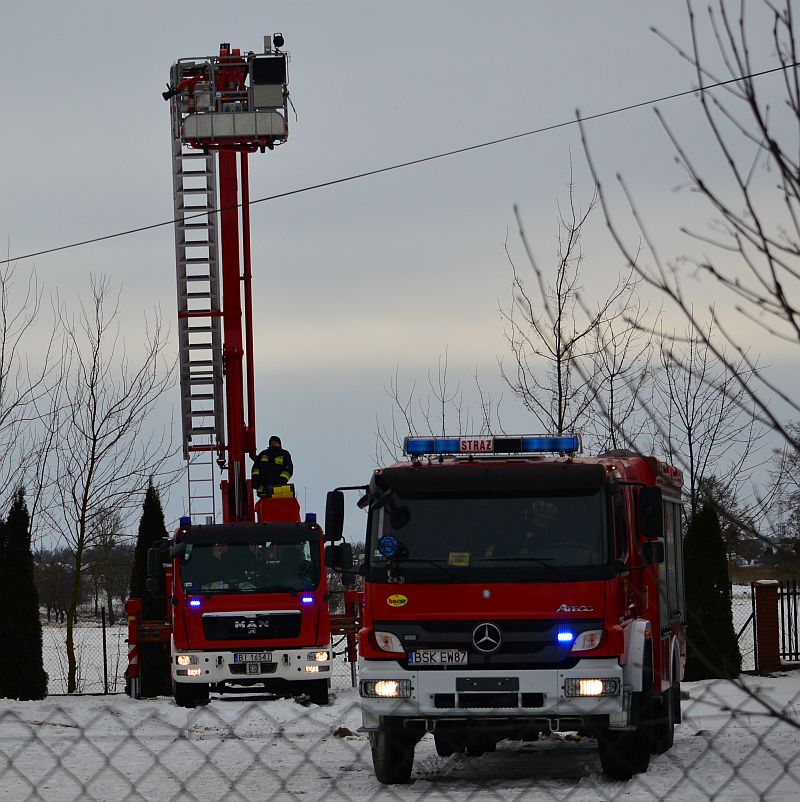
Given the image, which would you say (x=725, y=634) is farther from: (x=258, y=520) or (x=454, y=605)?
(x=454, y=605)

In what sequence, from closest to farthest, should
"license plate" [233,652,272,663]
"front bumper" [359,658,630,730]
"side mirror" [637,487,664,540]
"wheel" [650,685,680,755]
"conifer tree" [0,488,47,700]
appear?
"front bumper" [359,658,630,730]
"side mirror" [637,487,664,540]
"wheel" [650,685,680,755]
"license plate" [233,652,272,663]
"conifer tree" [0,488,47,700]

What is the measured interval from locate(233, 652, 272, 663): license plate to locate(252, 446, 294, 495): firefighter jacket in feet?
7.25

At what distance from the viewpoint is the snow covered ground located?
9273 millimetres

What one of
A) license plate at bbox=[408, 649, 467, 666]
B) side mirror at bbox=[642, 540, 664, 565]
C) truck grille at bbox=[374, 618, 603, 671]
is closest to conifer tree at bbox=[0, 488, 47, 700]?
license plate at bbox=[408, 649, 467, 666]

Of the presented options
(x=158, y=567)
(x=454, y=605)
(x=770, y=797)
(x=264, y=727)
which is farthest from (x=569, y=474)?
(x=158, y=567)

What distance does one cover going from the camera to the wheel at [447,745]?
11.5 metres

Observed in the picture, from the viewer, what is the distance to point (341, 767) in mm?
11367

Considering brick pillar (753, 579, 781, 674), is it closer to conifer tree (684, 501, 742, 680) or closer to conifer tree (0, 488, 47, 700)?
conifer tree (684, 501, 742, 680)

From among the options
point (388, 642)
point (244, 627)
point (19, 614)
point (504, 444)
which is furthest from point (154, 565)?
point (388, 642)

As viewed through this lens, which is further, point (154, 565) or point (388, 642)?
point (154, 565)

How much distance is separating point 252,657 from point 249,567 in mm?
1176

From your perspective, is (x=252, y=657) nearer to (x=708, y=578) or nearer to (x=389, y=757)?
(x=708, y=578)

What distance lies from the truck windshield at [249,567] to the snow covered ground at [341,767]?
268 cm

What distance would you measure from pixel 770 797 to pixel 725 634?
36.0 feet
